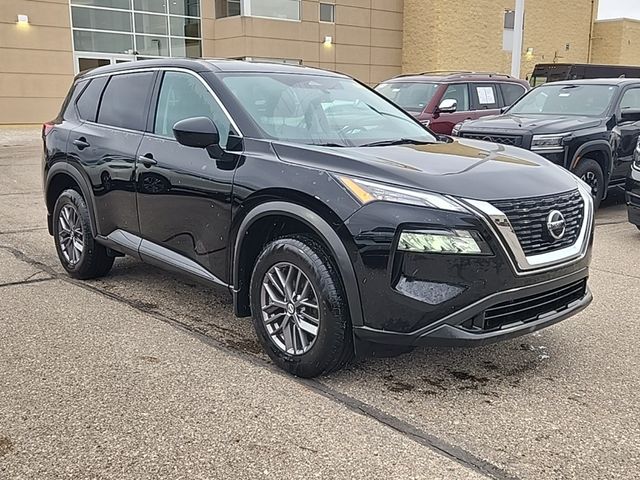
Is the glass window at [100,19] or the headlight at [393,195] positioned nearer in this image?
the headlight at [393,195]

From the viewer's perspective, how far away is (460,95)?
11.7 metres

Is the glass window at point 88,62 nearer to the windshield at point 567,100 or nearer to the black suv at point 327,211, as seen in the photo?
the windshield at point 567,100

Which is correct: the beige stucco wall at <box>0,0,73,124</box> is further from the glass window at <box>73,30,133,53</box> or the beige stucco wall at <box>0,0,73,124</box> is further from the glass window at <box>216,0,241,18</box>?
the glass window at <box>216,0,241,18</box>

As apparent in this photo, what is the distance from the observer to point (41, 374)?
147 inches

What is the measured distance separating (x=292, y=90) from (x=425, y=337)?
6.82 feet

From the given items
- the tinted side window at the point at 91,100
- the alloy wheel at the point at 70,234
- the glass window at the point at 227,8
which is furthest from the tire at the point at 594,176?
the glass window at the point at 227,8

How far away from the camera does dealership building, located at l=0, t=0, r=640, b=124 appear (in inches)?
992

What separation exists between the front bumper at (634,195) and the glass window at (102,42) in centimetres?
2343

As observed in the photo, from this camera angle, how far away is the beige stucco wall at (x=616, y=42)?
3956 centimetres

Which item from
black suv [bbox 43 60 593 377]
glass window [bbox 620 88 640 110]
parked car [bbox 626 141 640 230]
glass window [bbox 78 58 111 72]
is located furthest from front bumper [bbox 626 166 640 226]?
glass window [bbox 78 58 111 72]

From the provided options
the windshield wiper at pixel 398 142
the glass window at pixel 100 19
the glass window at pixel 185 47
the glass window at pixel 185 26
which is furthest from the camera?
the glass window at pixel 185 47

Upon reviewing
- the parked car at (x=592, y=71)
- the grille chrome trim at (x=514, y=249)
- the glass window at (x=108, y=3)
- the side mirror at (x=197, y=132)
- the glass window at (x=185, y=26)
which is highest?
the glass window at (x=108, y=3)

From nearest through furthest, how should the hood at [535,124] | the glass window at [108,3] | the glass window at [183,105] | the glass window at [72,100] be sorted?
the glass window at [183,105] → the glass window at [72,100] → the hood at [535,124] → the glass window at [108,3]

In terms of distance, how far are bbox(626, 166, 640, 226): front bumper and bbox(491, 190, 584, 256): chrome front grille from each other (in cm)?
402
